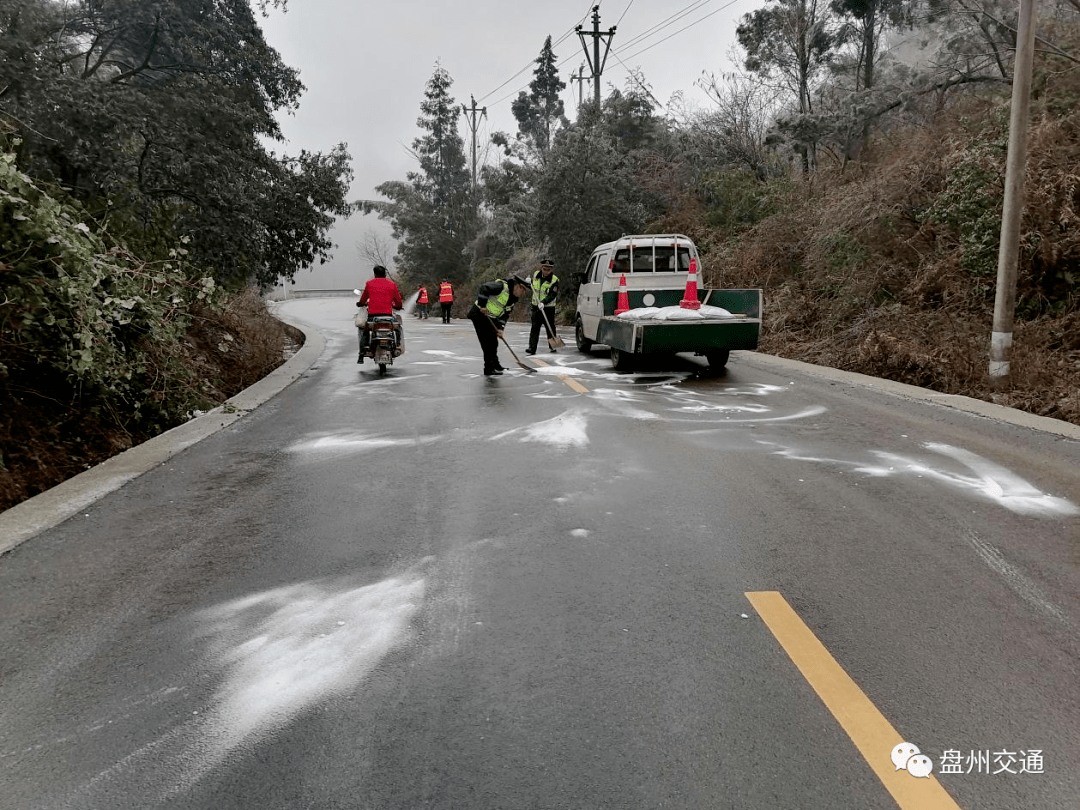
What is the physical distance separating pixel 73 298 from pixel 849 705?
6368mm

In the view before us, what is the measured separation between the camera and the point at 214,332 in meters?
14.6

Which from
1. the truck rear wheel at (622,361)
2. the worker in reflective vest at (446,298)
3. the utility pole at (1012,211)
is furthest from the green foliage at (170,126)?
the worker in reflective vest at (446,298)

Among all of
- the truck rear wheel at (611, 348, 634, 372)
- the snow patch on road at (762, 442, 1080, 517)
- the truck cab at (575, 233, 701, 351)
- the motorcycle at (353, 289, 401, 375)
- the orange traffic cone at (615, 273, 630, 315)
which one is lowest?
the snow patch on road at (762, 442, 1080, 517)

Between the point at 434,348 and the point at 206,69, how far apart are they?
7396 mm

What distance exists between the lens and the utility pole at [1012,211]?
1034 centimetres

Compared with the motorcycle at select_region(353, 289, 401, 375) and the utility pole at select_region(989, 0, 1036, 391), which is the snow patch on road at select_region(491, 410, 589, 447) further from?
the utility pole at select_region(989, 0, 1036, 391)

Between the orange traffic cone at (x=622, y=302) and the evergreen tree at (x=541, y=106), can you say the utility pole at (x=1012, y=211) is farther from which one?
the evergreen tree at (x=541, y=106)

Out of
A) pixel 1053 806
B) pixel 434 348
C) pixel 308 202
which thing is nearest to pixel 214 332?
pixel 434 348

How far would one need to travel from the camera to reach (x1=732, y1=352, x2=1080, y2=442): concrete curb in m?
8.26

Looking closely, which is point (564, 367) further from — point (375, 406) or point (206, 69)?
point (206, 69)

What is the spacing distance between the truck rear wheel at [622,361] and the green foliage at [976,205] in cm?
574

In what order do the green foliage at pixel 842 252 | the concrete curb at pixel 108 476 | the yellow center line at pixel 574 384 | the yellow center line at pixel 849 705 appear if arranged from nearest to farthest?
the yellow center line at pixel 849 705
the concrete curb at pixel 108 476
the yellow center line at pixel 574 384
the green foliage at pixel 842 252

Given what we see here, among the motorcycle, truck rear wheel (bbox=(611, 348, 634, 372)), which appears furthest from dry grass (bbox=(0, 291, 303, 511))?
truck rear wheel (bbox=(611, 348, 634, 372))

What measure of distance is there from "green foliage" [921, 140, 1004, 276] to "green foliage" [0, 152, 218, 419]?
11740 millimetres
